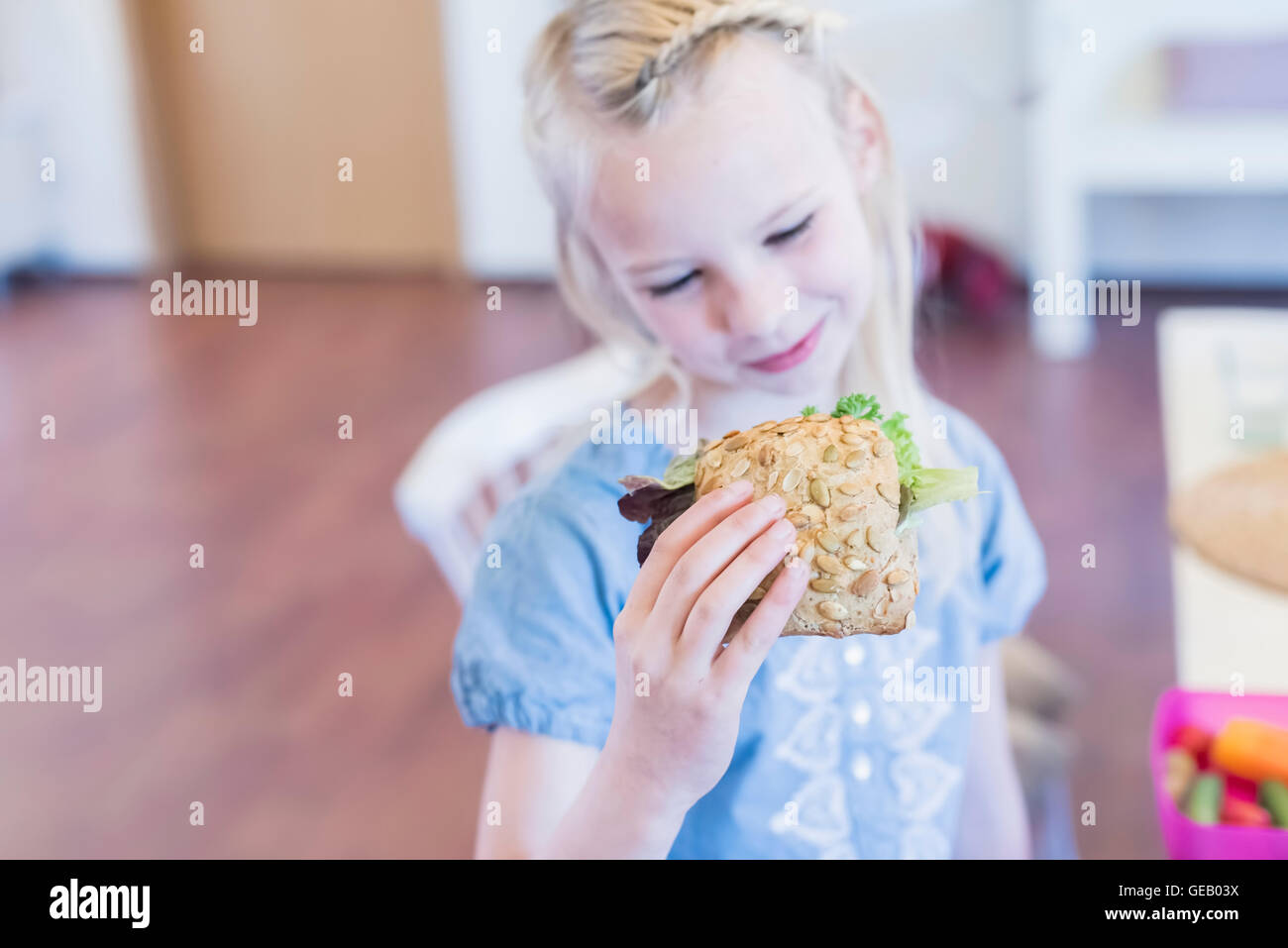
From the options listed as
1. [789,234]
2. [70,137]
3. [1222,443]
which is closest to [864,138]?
[789,234]

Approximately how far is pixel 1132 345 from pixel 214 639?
1.89m

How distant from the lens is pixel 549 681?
0.66 m

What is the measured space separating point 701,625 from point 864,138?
0.28m

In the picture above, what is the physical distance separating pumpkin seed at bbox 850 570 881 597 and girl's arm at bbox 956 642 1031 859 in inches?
13.0

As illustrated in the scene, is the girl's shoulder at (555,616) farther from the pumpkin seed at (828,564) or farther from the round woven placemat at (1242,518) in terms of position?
the round woven placemat at (1242,518)

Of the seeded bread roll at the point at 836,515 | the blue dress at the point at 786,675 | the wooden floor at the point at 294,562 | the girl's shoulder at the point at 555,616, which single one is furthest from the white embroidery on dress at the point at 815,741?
the wooden floor at the point at 294,562

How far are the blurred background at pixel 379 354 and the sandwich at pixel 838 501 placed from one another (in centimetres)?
51

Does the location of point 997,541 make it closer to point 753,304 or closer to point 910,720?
point 910,720

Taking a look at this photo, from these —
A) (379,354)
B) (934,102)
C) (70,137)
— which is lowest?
(379,354)

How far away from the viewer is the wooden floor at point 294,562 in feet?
5.78

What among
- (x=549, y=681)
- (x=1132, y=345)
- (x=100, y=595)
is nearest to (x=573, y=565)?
(x=549, y=681)

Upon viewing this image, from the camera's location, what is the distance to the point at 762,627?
0.47 metres

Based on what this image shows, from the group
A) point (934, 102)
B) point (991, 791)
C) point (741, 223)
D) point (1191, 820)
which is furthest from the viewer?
point (934, 102)

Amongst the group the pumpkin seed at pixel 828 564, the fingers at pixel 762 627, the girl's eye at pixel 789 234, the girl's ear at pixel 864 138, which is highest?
the girl's ear at pixel 864 138
